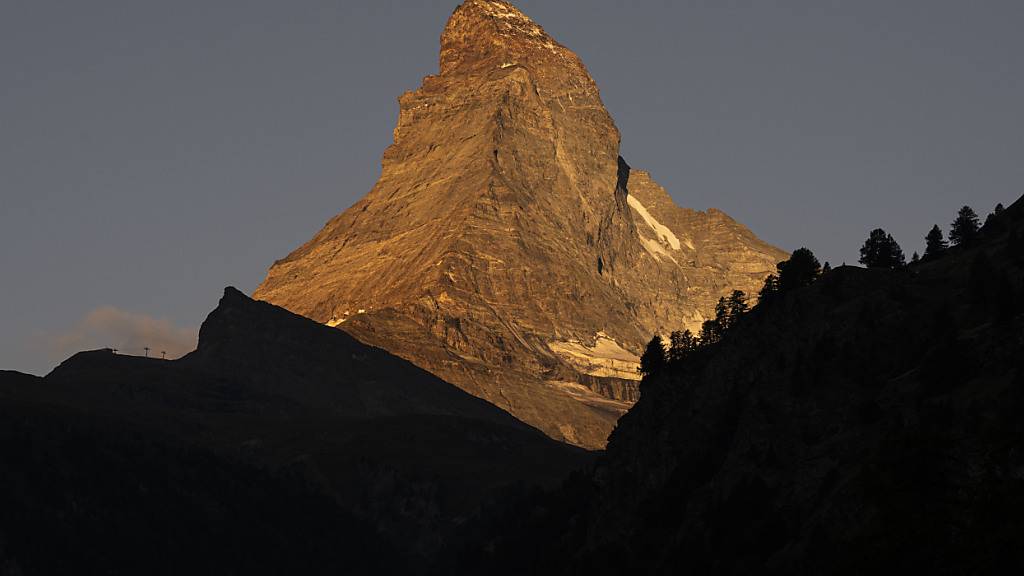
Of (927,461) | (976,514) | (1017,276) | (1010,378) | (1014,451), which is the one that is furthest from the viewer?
(1017,276)

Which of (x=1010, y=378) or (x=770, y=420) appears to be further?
(x=770, y=420)

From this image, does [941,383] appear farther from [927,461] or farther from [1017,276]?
[927,461]

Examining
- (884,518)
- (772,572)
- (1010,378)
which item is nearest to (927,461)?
(884,518)

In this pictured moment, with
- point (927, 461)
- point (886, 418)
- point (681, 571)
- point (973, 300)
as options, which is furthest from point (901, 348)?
point (927, 461)

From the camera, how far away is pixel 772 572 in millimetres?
169125

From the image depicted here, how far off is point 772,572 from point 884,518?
73.3 metres

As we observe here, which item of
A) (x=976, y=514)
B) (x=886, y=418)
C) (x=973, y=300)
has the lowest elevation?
(x=976, y=514)

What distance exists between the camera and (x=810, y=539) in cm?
16300

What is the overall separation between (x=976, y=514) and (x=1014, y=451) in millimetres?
25045

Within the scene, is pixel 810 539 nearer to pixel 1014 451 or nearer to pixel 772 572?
pixel 772 572

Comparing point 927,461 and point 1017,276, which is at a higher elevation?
point 1017,276

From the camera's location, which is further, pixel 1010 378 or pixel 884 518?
pixel 1010 378

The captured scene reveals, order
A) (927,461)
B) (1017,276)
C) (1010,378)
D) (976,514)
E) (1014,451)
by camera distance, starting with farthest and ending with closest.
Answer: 1. (1017,276)
2. (1010,378)
3. (1014,451)
4. (927,461)
5. (976,514)

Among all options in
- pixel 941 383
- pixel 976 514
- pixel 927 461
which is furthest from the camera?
pixel 941 383
